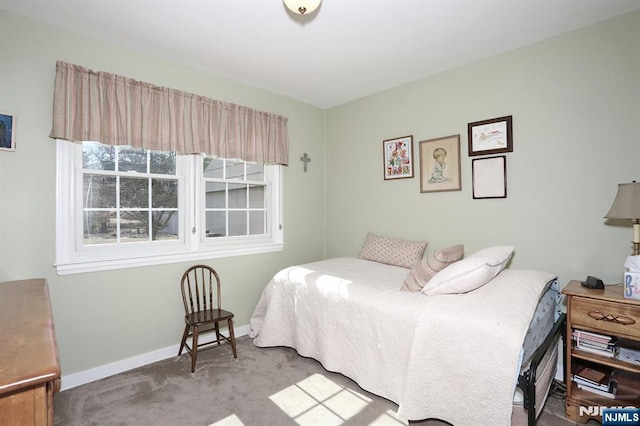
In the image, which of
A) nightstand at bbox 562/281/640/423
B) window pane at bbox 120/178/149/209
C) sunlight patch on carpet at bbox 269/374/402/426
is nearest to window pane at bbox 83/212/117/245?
window pane at bbox 120/178/149/209

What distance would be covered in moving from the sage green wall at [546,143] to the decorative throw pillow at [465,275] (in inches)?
28.0

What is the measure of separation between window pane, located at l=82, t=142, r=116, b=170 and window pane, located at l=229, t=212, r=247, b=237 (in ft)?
3.90

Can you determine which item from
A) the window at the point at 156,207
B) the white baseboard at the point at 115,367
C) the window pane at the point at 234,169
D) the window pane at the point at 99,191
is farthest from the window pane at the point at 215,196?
the white baseboard at the point at 115,367

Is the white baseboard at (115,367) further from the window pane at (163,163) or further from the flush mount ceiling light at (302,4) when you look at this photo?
the flush mount ceiling light at (302,4)

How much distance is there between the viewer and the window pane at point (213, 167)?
3.17 meters

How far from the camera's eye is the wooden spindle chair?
2.76 m

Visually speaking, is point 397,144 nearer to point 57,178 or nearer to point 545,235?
point 545,235

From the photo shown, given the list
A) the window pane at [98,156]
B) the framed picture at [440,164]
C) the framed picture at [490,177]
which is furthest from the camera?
the framed picture at [440,164]

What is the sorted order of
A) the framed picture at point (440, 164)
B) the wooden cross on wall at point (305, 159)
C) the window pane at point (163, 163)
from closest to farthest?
1. the window pane at point (163, 163)
2. the framed picture at point (440, 164)
3. the wooden cross on wall at point (305, 159)

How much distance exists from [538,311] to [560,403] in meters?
0.79

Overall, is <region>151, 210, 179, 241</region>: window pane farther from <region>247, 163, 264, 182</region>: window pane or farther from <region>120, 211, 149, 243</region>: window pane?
<region>247, 163, 264, 182</region>: window pane

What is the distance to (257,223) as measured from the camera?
144 inches

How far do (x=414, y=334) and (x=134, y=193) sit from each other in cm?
251

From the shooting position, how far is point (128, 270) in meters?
2.66
